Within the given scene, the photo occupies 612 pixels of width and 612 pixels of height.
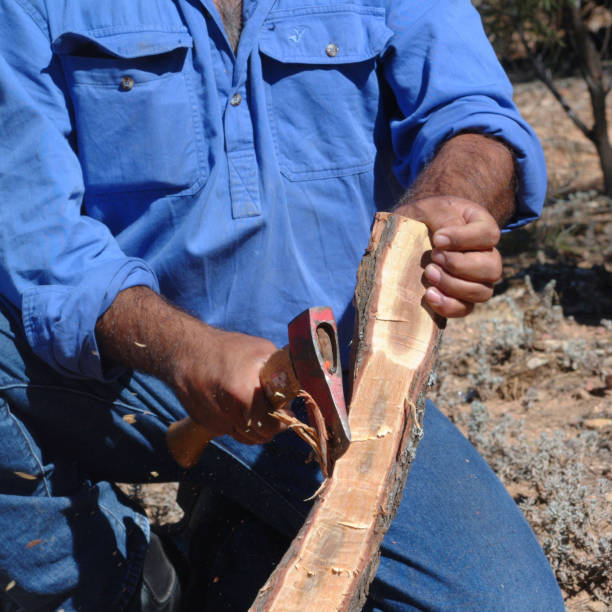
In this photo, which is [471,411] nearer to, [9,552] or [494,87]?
[494,87]

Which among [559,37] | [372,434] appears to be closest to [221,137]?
[372,434]

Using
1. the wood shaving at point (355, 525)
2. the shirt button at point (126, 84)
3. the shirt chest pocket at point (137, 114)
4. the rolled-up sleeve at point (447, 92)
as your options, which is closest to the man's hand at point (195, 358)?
the wood shaving at point (355, 525)

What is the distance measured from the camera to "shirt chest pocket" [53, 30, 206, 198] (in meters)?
1.94

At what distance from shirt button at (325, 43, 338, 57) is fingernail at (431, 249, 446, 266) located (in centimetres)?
67

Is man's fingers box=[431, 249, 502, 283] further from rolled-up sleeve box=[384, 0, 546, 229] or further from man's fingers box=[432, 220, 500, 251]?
rolled-up sleeve box=[384, 0, 546, 229]

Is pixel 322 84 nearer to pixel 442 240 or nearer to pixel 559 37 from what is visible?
pixel 442 240

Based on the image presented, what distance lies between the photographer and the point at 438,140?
78.1 inches

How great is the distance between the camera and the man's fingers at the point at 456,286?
1.70 meters

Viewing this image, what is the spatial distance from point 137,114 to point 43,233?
1.32 feet

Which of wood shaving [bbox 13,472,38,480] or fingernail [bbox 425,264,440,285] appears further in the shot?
wood shaving [bbox 13,472,38,480]

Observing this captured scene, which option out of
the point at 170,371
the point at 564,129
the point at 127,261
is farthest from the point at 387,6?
the point at 564,129

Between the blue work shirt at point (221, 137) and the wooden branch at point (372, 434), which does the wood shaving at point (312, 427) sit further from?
the blue work shirt at point (221, 137)

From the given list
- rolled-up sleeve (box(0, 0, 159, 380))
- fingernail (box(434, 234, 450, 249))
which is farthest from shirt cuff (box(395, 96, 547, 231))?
rolled-up sleeve (box(0, 0, 159, 380))

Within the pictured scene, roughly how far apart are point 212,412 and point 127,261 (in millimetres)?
413
